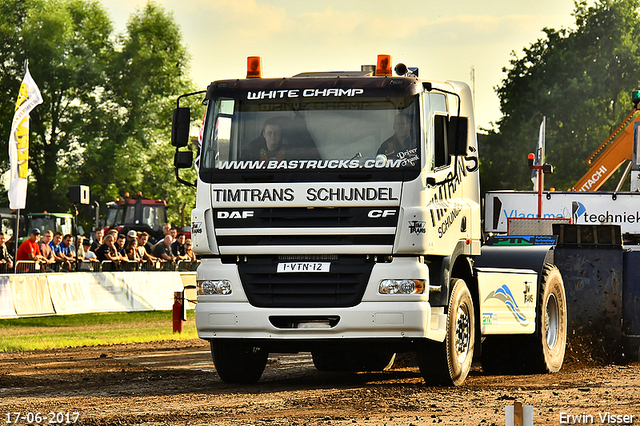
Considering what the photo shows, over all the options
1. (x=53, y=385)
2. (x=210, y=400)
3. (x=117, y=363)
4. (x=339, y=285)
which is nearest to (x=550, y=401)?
(x=339, y=285)

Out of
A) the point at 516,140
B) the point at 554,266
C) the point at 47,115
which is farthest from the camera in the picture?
the point at 516,140

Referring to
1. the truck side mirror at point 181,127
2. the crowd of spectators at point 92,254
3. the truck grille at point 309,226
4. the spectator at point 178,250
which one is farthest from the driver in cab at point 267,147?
the spectator at point 178,250

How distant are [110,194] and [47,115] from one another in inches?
196

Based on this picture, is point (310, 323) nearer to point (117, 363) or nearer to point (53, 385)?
point (53, 385)

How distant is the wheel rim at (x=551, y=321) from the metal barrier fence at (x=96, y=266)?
32.4 feet

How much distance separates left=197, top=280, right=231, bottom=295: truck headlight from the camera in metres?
10.5

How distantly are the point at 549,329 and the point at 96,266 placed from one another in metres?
12.9

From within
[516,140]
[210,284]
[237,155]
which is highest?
[516,140]

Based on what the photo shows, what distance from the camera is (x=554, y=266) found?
44.5ft

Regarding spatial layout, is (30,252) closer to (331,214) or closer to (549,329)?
(549,329)

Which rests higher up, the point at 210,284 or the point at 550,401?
the point at 210,284

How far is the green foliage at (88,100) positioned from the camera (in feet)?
174

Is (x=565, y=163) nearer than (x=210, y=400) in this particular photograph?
No

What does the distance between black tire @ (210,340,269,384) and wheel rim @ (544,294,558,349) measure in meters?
3.55
